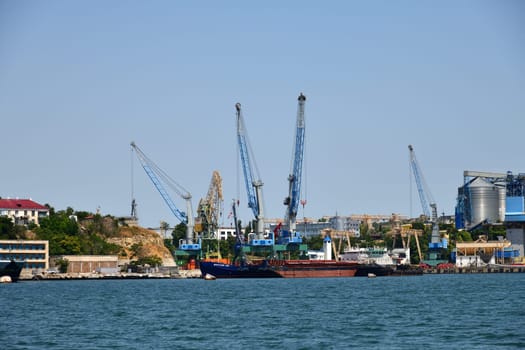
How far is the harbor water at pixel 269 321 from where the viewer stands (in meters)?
55.0

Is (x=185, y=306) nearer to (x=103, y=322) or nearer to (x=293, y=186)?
(x=103, y=322)

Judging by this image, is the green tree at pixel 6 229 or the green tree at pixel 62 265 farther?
the green tree at pixel 6 229

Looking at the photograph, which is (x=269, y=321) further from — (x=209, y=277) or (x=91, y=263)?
(x=91, y=263)

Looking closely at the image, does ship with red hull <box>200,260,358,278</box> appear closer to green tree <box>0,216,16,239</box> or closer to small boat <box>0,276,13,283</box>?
green tree <box>0,216,16,239</box>

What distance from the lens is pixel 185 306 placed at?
84.7 m

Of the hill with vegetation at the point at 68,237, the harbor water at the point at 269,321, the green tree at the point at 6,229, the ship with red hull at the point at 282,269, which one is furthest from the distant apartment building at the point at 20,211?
the harbor water at the point at 269,321

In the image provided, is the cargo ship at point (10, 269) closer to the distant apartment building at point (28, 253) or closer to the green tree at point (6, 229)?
the distant apartment building at point (28, 253)

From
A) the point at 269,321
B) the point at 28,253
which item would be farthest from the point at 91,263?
the point at 269,321

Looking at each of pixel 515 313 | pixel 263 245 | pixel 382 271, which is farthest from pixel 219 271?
pixel 515 313

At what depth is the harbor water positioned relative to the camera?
54969mm

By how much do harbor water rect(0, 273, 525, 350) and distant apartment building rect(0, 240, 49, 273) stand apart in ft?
204

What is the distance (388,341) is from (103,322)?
2094 cm

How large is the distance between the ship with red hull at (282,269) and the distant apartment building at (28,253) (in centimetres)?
2475

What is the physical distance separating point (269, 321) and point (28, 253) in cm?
10259
